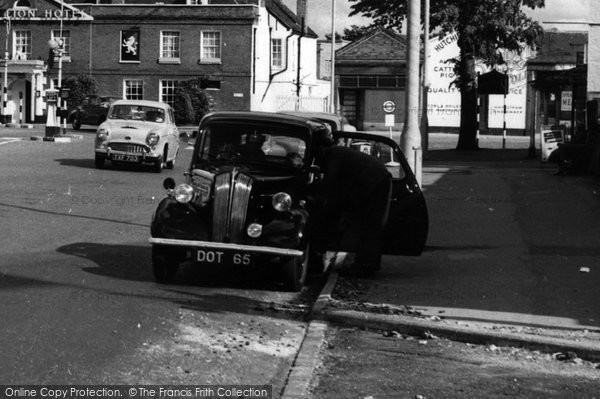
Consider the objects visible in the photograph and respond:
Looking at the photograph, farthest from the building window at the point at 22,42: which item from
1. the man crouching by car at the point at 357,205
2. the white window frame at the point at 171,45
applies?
the man crouching by car at the point at 357,205

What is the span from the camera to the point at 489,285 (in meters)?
11.1

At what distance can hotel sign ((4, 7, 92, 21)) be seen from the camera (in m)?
61.4

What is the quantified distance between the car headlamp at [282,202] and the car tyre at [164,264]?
3.79 ft

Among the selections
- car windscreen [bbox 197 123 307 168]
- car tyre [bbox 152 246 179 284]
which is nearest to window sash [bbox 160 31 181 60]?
car windscreen [bbox 197 123 307 168]

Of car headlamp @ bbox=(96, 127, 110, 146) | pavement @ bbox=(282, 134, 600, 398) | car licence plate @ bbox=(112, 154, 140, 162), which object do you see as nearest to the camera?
pavement @ bbox=(282, 134, 600, 398)

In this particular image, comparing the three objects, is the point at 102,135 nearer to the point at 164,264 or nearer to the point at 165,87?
the point at 164,264

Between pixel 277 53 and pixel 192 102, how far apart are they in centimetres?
903

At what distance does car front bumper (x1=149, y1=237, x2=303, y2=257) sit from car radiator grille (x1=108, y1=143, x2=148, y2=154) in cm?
1633

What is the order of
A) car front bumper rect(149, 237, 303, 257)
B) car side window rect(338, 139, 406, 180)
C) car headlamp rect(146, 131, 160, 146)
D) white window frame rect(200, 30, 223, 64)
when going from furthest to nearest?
white window frame rect(200, 30, 223, 64), car headlamp rect(146, 131, 160, 146), car side window rect(338, 139, 406, 180), car front bumper rect(149, 237, 303, 257)

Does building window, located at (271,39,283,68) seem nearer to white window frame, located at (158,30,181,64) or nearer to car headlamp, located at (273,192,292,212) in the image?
white window frame, located at (158,30,181,64)

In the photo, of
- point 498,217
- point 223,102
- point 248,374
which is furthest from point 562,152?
point 223,102

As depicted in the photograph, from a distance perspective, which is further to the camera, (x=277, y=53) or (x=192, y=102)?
(x=277, y=53)

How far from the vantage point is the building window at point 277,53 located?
66.4m

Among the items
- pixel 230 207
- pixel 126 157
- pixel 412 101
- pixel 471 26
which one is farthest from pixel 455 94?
pixel 230 207
